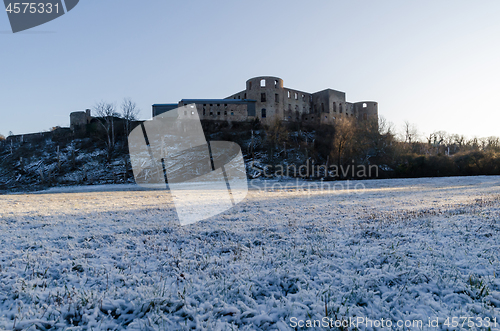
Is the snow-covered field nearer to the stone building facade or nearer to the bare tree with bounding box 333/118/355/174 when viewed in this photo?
the bare tree with bounding box 333/118/355/174

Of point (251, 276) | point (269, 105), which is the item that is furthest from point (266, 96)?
point (251, 276)

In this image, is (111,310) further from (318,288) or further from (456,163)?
(456,163)

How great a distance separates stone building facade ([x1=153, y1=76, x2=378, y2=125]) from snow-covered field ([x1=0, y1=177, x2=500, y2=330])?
61.3 m

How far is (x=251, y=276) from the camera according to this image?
212 inches

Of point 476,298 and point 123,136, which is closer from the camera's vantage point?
point 476,298

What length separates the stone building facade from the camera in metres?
72.6

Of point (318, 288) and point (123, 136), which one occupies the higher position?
point (123, 136)

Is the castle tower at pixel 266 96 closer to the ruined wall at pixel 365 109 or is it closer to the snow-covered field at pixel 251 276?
the ruined wall at pixel 365 109

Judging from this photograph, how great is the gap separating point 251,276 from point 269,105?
71789mm

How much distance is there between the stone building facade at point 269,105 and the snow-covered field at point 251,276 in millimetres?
61286

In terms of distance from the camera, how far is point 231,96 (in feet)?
277

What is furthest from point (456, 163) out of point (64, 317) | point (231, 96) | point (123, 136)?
point (123, 136)

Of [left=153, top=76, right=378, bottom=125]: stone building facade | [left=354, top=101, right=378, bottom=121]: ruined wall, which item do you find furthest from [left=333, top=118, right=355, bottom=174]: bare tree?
[left=354, top=101, right=378, bottom=121]: ruined wall

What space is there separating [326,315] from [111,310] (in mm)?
3697
